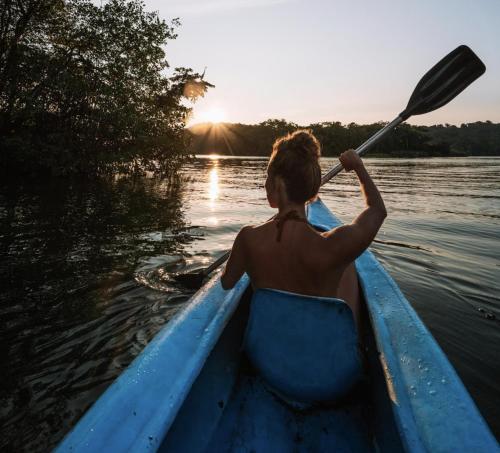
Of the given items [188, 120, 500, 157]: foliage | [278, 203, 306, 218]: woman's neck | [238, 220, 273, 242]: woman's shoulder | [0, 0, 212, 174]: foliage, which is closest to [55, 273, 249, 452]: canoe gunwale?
[238, 220, 273, 242]: woman's shoulder

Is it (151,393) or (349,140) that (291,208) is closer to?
(151,393)

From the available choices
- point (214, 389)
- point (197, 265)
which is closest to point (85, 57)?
point (197, 265)

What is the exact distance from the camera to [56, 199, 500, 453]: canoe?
1.30 meters

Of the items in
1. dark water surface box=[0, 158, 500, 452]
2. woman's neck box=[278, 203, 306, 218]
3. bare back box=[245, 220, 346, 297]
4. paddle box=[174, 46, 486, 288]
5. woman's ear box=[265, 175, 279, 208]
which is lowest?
dark water surface box=[0, 158, 500, 452]

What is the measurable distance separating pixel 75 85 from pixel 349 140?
3655 inches

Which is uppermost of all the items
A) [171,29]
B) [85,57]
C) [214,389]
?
[171,29]

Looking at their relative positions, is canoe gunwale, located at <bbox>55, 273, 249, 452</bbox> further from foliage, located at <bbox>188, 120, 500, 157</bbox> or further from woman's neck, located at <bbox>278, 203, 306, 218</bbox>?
foliage, located at <bbox>188, 120, 500, 157</bbox>

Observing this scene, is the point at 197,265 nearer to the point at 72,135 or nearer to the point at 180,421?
the point at 180,421

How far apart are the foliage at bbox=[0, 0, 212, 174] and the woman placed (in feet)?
48.8

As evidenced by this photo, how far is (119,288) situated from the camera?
4.61m

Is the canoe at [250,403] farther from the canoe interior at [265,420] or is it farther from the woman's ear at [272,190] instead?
the woman's ear at [272,190]

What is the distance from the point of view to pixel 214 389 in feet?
6.83

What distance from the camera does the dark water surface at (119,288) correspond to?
9.09ft

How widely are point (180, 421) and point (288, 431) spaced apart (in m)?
0.63
